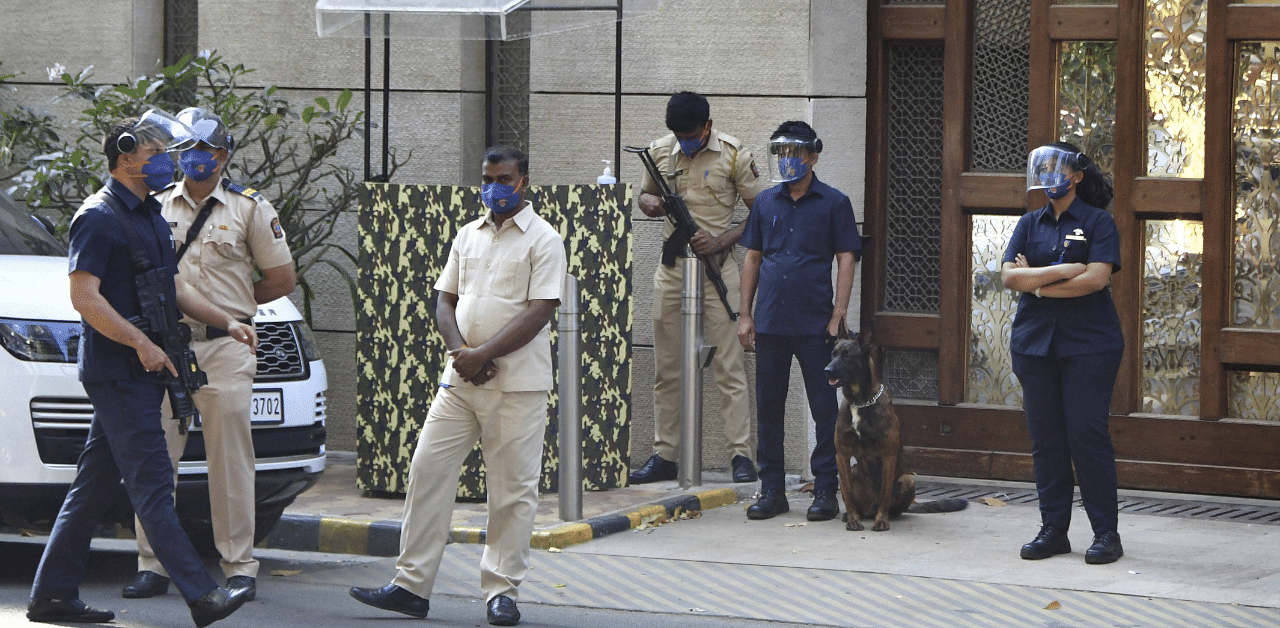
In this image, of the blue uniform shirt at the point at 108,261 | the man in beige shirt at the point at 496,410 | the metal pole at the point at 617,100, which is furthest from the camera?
the metal pole at the point at 617,100

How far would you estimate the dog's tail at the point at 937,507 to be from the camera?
862 centimetres

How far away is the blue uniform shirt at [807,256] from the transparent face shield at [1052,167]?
121 centimetres

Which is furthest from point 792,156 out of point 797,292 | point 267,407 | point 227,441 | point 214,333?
point 227,441

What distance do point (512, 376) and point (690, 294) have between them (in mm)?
2811

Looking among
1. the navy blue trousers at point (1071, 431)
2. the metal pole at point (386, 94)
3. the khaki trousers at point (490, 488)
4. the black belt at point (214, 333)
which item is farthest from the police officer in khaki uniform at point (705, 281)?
the black belt at point (214, 333)

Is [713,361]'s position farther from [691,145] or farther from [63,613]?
[63,613]

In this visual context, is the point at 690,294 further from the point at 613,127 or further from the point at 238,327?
the point at 238,327

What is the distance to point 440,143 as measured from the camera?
1052 centimetres

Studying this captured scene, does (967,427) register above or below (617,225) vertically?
below

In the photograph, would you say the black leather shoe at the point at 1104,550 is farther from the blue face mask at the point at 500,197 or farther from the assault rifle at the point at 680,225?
the blue face mask at the point at 500,197

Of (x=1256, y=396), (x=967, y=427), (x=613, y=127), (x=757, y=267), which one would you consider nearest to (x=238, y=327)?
(x=757, y=267)

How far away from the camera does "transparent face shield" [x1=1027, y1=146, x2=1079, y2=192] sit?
24.1 feet

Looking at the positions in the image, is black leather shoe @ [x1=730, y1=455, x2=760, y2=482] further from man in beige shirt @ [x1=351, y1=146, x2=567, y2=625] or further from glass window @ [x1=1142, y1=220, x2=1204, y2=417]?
man in beige shirt @ [x1=351, y1=146, x2=567, y2=625]

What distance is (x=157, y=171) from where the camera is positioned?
633 cm
